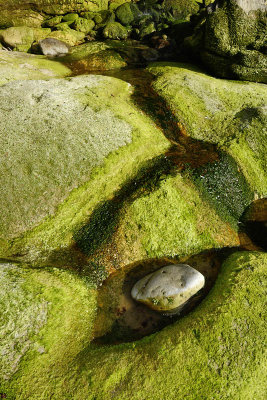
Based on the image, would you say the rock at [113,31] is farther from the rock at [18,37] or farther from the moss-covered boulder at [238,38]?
the moss-covered boulder at [238,38]

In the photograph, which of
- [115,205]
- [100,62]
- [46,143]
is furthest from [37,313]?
[100,62]

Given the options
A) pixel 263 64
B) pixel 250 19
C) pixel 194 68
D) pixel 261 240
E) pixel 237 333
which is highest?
pixel 250 19

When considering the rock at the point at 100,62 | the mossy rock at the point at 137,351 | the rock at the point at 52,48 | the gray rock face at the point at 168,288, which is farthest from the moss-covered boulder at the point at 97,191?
the rock at the point at 52,48

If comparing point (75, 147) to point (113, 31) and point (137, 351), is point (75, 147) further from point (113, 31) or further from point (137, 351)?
point (113, 31)

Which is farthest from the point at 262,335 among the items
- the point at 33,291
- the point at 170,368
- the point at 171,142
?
the point at 171,142

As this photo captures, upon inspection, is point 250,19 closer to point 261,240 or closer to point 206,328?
point 261,240

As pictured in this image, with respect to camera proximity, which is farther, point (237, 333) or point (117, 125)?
point (117, 125)
